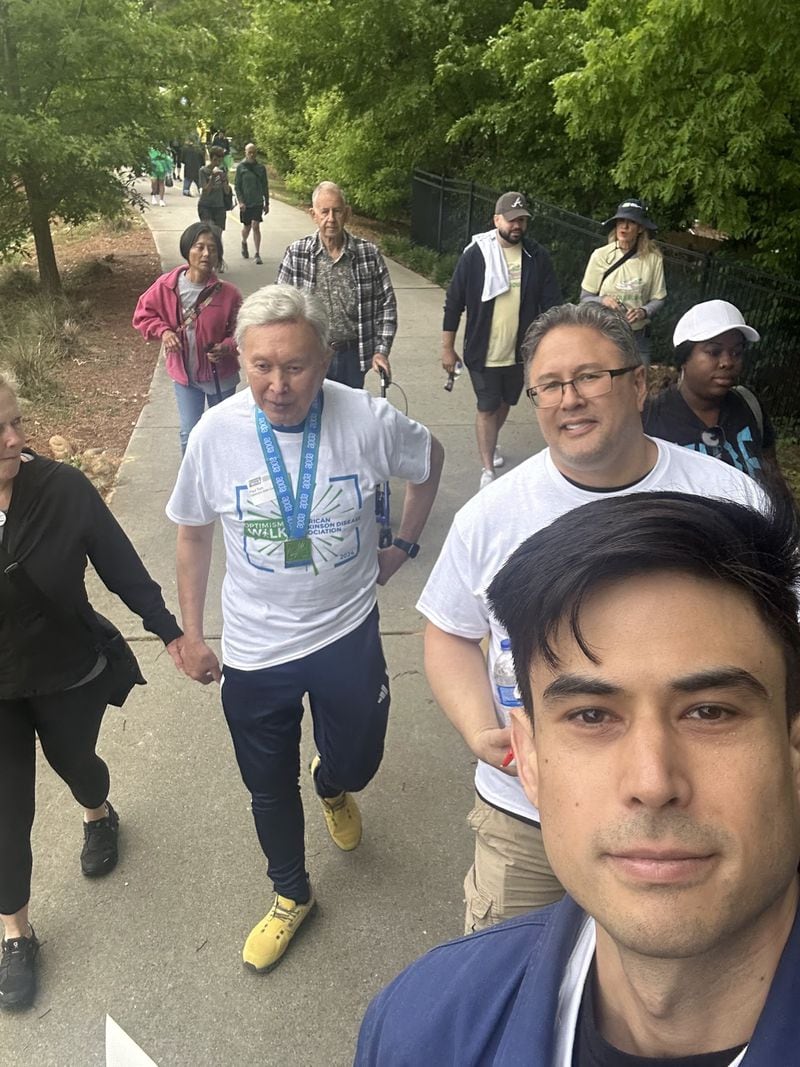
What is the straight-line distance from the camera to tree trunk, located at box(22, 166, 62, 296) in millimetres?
11094

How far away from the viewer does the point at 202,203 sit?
14.0 metres

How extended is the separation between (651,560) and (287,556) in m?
1.67

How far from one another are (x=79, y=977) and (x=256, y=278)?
11.9 m

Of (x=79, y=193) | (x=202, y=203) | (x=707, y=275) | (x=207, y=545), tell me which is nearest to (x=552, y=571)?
(x=207, y=545)

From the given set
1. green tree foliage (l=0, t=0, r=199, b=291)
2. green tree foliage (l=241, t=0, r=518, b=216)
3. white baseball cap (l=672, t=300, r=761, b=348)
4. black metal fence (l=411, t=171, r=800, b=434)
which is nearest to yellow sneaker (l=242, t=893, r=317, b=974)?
white baseball cap (l=672, t=300, r=761, b=348)

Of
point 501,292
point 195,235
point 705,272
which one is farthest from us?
point 705,272

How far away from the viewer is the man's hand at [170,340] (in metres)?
5.48

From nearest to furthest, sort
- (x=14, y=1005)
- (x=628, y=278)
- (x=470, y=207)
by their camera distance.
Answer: (x=14, y=1005)
(x=628, y=278)
(x=470, y=207)

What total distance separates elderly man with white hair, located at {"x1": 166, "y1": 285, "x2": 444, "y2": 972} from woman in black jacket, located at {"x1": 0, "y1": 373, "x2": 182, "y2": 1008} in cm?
27

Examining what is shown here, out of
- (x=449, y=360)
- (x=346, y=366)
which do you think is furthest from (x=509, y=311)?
(x=346, y=366)

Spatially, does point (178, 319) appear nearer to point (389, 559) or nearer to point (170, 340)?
point (170, 340)

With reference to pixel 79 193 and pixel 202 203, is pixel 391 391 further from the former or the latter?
pixel 202 203

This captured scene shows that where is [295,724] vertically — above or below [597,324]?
below

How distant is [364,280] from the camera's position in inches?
211
